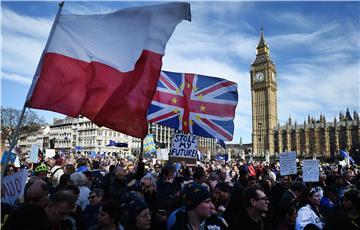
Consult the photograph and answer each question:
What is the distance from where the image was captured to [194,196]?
334cm

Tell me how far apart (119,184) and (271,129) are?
115 metres

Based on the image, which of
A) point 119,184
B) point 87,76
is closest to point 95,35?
point 87,76

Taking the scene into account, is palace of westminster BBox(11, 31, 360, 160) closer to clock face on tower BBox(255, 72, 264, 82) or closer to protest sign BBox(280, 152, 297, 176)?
clock face on tower BBox(255, 72, 264, 82)

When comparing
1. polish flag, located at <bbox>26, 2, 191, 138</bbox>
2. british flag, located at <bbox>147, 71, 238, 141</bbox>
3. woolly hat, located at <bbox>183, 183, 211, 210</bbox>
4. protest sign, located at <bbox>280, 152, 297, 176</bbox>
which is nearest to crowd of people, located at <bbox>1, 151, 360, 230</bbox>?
woolly hat, located at <bbox>183, 183, 211, 210</bbox>

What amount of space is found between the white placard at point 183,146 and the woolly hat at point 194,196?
18.7ft

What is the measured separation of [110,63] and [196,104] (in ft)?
16.1

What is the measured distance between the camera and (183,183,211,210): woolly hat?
3314mm

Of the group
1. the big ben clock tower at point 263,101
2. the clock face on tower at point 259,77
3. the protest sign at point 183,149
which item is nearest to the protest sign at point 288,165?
the protest sign at point 183,149

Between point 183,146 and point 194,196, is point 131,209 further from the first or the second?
point 183,146

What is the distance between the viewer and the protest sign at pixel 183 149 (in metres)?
9.18

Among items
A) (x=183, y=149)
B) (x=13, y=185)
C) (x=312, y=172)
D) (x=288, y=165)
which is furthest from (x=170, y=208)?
(x=312, y=172)

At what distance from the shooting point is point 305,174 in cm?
956

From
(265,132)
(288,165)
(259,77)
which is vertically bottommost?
(288,165)

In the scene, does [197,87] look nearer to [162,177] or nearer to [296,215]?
[162,177]
